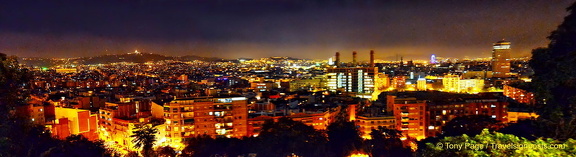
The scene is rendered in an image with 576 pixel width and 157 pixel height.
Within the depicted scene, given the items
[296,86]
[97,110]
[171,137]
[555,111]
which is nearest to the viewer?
[555,111]

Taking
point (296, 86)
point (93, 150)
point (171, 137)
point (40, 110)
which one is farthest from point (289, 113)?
point (296, 86)

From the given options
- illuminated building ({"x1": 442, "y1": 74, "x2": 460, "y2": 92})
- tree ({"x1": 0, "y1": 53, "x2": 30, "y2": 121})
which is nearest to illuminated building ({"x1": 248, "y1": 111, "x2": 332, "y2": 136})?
tree ({"x1": 0, "y1": 53, "x2": 30, "y2": 121})

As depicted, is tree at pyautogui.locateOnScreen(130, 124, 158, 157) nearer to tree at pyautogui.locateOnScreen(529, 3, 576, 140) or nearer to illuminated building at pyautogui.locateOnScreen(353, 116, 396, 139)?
illuminated building at pyautogui.locateOnScreen(353, 116, 396, 139)

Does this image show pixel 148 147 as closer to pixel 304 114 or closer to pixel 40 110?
pixel 304 114

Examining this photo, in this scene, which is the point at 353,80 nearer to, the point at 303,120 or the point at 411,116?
the point at 411,116

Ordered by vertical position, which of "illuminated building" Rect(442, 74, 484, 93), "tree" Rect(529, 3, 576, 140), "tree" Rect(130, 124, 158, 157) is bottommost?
"tree" Rect(130, 124, 158, 157)

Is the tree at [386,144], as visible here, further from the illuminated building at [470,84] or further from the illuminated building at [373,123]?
the illuminated building at [470,84]

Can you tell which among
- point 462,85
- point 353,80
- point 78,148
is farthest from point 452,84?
point 78,148

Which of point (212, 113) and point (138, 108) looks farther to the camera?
point (138, 108)
